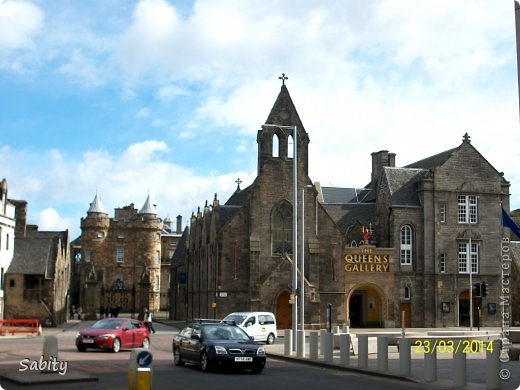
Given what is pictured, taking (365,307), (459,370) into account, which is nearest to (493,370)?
(459,370)

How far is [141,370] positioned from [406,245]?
4770 centimetres

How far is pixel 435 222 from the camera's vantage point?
58719mm

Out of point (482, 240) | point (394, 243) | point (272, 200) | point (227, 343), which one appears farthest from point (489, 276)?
point (227, 343)

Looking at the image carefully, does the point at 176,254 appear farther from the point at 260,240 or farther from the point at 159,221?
the point at 260,240

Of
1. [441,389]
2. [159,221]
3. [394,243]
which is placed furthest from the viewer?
[159,221]

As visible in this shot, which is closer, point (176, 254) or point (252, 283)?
point (252, 283)

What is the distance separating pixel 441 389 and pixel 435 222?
41.4 m

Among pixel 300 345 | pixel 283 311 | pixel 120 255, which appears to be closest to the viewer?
pixel 300 345

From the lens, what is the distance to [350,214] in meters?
64.3

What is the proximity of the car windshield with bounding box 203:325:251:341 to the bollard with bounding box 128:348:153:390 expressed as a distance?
29.1 feet

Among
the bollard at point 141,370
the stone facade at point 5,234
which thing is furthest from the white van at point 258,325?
the bollard at point 141,370

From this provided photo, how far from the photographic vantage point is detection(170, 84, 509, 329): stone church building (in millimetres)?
54031

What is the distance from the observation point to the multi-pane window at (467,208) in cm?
5953

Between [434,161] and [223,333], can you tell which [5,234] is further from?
[223,333]
